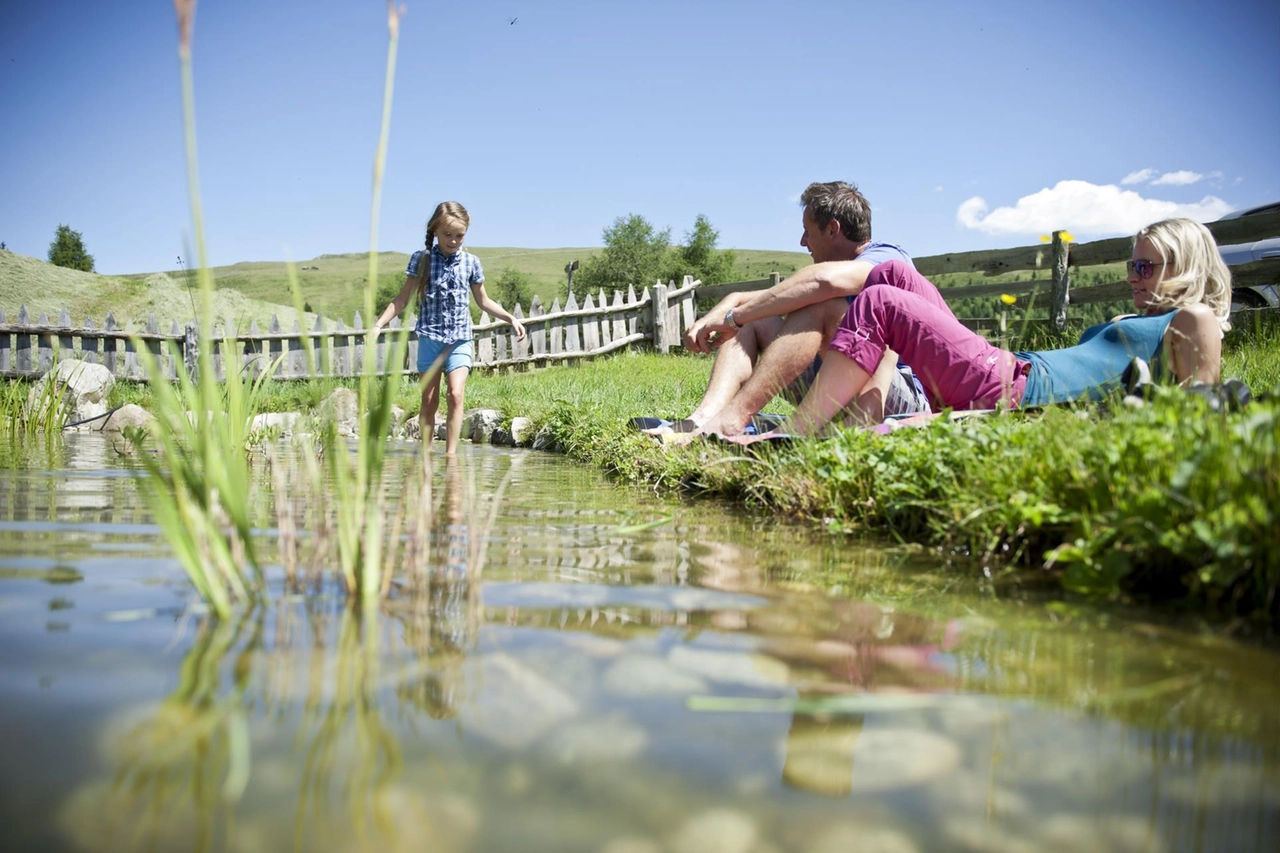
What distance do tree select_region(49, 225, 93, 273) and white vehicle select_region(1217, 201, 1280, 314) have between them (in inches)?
2296

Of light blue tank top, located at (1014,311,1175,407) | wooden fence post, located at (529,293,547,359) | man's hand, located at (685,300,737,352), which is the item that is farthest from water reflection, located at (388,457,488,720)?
wooden fence post, located at (529,293,547,359)

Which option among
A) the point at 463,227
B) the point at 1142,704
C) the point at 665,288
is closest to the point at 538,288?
the point at 665,288

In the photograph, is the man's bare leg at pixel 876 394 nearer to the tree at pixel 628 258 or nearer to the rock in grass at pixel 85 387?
the rock in grass at pixel 85 387

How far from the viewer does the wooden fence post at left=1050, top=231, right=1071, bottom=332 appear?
10.7m

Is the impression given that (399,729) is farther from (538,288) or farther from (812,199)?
(538,288)

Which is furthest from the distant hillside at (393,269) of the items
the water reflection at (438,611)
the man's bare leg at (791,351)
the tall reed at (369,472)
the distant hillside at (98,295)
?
the tall reed at (369,472)

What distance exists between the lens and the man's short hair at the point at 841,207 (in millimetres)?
4395

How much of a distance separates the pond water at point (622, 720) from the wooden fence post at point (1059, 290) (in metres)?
9.77

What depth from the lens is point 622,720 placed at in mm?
1246

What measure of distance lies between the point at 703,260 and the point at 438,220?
46.3 m

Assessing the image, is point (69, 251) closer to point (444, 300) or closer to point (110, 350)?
point (110, 350)

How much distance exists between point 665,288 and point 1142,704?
49.9 feet

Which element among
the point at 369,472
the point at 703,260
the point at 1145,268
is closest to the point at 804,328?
the point at 1145,268

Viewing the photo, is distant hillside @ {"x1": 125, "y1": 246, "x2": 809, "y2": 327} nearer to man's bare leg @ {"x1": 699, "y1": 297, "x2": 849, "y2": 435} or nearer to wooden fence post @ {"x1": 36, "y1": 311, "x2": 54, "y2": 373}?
wooden fence post @ {"x1": 36, "y1": 311, "x2": 54, "y2": 373}
